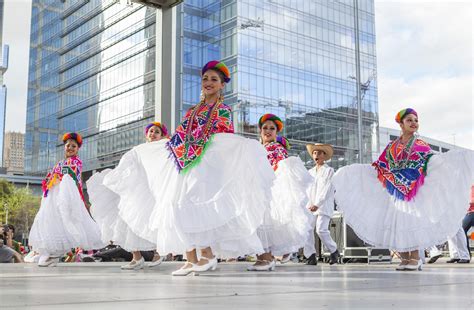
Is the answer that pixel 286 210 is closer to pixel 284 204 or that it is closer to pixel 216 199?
pixel 284 204

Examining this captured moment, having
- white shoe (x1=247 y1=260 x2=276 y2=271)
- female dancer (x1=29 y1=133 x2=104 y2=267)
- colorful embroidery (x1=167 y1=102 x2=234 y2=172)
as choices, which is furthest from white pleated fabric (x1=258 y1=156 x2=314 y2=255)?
female dancer (x1=29 y1=133 x2=104 y2=267)

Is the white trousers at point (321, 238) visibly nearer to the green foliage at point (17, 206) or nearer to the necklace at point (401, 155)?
the necklace at point (401, 155)

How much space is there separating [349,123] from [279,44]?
405 inches

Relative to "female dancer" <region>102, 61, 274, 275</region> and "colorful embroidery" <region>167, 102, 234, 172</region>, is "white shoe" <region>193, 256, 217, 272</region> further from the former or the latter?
"colorful embroidery" <region>167, 102, 234, 172</region>

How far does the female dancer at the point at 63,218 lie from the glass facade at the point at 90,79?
35262 mm

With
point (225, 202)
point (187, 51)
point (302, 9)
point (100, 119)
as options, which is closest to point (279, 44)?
point (302, 9)

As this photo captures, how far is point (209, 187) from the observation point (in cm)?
475

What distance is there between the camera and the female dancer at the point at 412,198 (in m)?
5.84

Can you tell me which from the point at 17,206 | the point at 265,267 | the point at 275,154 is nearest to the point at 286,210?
the point at 275,154

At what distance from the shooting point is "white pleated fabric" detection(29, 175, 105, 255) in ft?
24.8

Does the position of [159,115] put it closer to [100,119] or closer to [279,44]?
[279,44]

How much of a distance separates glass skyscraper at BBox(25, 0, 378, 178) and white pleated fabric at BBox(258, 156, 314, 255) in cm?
3427

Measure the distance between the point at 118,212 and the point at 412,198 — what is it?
313cm

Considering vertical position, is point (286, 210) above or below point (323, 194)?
below
